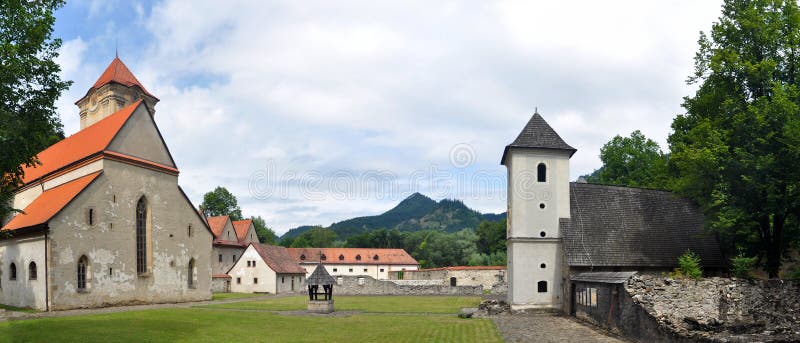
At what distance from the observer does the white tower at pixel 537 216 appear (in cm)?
2903

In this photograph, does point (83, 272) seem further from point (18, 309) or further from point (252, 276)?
point (252, 276)

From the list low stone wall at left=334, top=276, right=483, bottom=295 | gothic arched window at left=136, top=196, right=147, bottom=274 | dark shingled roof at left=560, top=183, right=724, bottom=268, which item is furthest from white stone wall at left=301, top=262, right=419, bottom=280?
dark shingled roof at left=560, top=183, right=724, bottom=268

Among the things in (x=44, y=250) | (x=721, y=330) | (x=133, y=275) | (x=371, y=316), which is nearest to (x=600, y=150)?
(x=371, y=316)

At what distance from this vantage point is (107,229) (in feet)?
99.5

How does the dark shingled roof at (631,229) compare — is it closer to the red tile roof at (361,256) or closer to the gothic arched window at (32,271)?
the gothic arched window at (32,271)

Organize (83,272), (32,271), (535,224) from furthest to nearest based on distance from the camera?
(535,224) → (83,272) → (32,271)

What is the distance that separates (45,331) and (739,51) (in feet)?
98.6

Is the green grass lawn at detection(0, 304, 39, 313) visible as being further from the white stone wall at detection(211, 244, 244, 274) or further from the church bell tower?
the white stone wall at detection(211, 244, 244, 274)

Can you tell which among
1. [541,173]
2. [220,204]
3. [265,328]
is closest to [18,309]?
[265,328]

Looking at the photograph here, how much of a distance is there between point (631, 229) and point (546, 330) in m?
11.1

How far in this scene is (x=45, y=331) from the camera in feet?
58.9

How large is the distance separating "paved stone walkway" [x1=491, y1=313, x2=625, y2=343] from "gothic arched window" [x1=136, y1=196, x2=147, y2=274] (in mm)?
20933

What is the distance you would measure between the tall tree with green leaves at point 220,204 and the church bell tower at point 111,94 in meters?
36.1

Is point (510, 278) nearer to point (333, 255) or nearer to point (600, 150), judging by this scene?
point (600, 150)
